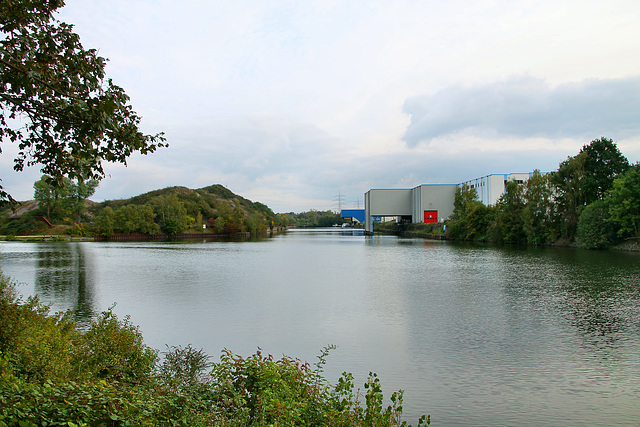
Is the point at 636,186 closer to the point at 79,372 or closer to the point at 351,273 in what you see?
the point at 351,273

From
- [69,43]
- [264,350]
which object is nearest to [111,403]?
[69,43]

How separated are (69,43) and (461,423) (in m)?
7.18

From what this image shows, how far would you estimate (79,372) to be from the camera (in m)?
5.84

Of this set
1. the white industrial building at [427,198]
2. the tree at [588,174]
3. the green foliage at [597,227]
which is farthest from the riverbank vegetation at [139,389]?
the white industrial building at [427,198]

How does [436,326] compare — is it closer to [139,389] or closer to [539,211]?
[139,389]

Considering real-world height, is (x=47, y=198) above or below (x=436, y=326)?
above

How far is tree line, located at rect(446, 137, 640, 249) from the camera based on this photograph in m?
37.1

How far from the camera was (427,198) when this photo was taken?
265 feet

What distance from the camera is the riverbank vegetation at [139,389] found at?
137 inches

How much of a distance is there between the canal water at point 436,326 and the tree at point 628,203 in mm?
16332

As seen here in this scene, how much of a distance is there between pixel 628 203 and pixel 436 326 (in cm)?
3295

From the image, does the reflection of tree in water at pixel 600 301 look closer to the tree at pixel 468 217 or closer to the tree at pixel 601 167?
the tree at pixel 601 167

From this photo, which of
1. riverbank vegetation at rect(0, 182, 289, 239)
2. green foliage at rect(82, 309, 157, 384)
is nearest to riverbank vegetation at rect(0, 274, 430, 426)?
green foliage at rect(82, 309, 157, 384)

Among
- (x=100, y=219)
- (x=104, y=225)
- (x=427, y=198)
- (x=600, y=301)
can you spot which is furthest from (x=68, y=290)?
(x=427, y=198)
